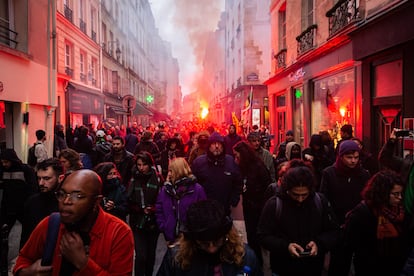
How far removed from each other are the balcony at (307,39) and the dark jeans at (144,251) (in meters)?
10.6

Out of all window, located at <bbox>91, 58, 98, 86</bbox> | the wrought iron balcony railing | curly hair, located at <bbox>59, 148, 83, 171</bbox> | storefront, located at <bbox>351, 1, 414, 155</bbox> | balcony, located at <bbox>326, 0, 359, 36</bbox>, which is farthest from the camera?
window, located at <bbox>91, 58, 98, 86</bbox>

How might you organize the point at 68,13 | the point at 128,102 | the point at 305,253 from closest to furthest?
the point at 305,253 < the point at 128,102 < the point at 68,13

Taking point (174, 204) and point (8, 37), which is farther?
point (8, 37)

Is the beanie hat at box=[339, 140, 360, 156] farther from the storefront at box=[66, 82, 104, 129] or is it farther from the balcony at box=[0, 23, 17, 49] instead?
the storefront at box=[66, 82, 104, 129]

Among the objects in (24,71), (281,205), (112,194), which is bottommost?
(112,194)

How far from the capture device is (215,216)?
2461 millimetres

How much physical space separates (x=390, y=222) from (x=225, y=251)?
1729mm

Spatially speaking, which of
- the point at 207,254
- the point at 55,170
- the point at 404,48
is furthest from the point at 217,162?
the point at 404,48

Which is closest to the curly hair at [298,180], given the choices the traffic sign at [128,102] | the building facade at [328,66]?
the building facade at [328,66]

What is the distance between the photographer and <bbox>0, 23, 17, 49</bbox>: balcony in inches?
466

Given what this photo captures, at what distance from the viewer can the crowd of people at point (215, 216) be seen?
2.31 meters

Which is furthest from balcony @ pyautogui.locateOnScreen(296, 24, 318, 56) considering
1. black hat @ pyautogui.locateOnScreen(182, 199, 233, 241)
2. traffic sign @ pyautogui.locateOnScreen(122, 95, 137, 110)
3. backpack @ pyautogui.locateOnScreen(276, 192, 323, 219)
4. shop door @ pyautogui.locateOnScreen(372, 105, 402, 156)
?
black hat @ pyautogui.locateOnScreen(182, 199, 233, 241)

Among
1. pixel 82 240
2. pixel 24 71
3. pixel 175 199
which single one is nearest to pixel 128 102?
pixel 24 71

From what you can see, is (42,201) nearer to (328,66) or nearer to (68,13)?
(328,66)
